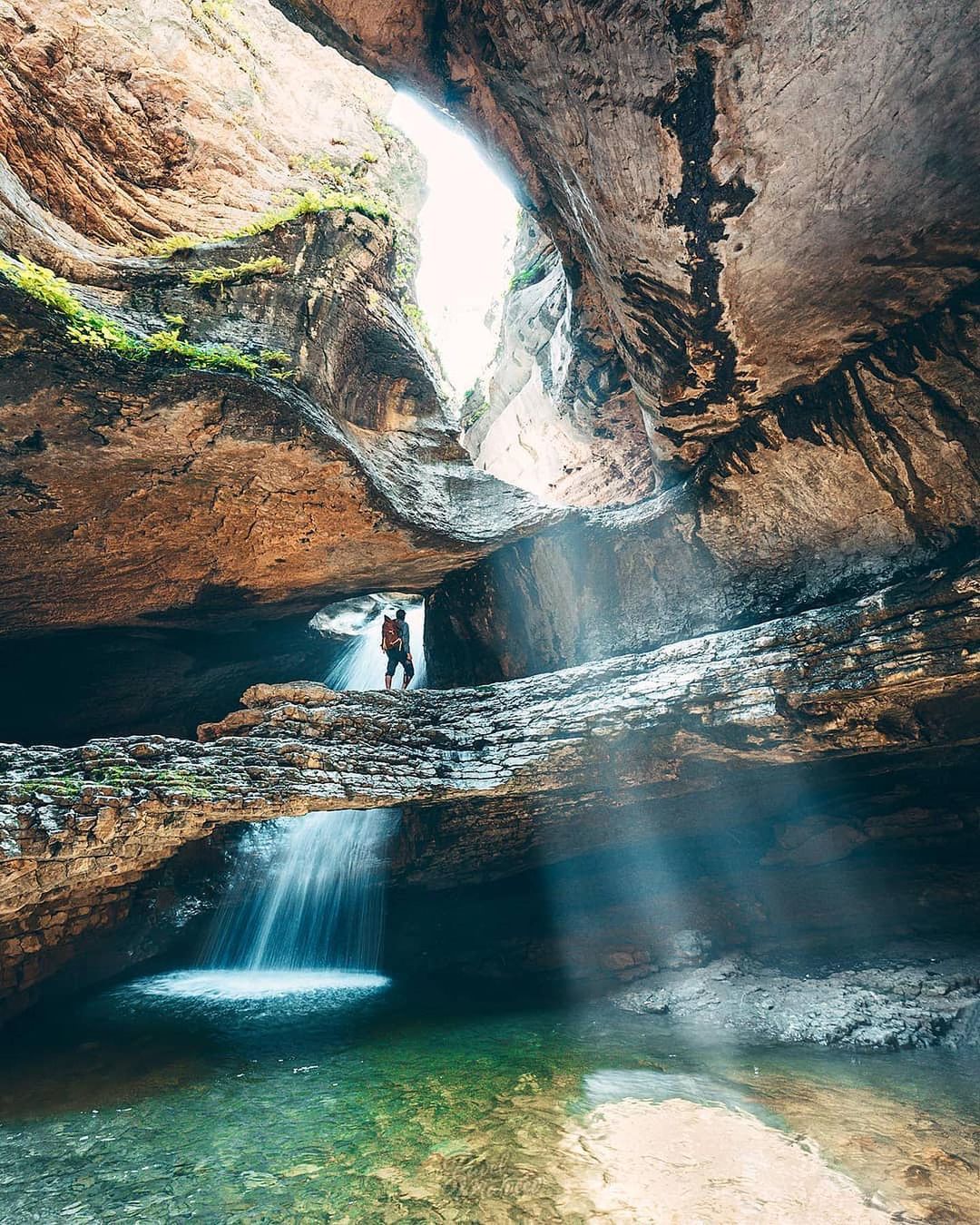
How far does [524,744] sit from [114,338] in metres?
5.67

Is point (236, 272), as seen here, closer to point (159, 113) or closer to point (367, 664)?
point (159, 113)

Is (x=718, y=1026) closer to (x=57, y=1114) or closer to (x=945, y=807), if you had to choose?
Answer: (x=945, y=807)

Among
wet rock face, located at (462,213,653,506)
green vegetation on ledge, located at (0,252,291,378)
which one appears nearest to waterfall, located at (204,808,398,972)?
green vegetation on ledge, located at (0,252,291,378)

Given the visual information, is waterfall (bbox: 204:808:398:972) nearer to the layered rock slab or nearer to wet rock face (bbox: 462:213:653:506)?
the layered rock slab

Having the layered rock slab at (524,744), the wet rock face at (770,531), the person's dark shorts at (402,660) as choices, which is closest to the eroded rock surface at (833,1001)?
the layered rock slab at (524,744)

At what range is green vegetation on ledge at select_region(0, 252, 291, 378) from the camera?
194 inches

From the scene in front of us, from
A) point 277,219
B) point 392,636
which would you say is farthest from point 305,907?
point 277,219

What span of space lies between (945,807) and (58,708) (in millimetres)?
12329

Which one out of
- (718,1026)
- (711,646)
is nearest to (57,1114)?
(718,1026)

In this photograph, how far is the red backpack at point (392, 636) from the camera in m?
9.70

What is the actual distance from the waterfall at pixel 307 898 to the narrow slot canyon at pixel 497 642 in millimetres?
76

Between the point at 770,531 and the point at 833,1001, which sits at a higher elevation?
the point at 770,531

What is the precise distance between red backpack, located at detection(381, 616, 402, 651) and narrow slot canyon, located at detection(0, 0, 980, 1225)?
48mm

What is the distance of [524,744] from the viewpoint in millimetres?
6387
